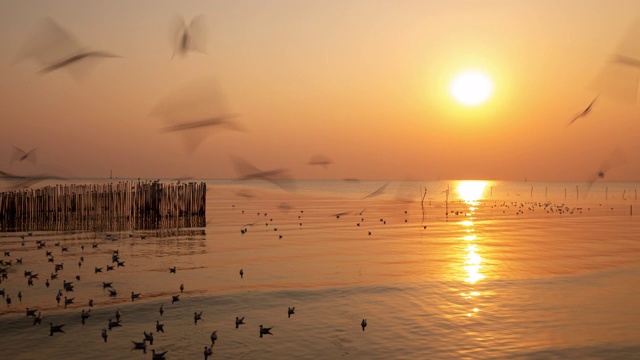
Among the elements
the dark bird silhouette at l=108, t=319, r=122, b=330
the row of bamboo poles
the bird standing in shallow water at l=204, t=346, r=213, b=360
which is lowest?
the bird standing in shallow water at l=204, t=346, r=213, b=360

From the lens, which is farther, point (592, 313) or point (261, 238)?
point (261, 238)

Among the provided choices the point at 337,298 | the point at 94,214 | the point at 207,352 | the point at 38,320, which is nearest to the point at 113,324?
the point at 38,320

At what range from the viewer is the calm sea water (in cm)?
1677

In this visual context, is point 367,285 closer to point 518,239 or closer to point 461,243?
point 461,243

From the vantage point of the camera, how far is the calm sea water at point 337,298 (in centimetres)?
1677

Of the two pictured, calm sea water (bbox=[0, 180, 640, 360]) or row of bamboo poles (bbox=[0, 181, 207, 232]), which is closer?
calm sea water (bbox=[0, 180, 640, 360])

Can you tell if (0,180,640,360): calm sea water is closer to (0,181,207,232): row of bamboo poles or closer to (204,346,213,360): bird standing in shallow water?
(204,346,213,360): bird standing in shallow water

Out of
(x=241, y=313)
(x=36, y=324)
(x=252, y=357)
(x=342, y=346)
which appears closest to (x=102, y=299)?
(x=36, y=324)

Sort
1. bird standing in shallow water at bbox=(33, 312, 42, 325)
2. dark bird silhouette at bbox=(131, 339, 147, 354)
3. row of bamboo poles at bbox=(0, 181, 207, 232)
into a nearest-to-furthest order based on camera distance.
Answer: dark bird silhouette at bbox=(131, 339, 147, 354) < bird standing in shallow water at bbox=(33, 312, 42, 325) < row of bamboo poles at bbox=(0, 181, 207, 232)

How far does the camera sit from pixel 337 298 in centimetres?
2267

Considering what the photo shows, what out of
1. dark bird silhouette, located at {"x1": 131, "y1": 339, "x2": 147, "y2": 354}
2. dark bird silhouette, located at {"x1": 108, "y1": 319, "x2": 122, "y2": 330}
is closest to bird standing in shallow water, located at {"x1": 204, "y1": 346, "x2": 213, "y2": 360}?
dark bird silhouette, located at {"x1": 131, "y1": 339, "x2": 147, "y2": 354}

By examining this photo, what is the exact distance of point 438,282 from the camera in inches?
1016

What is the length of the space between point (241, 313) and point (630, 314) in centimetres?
1384

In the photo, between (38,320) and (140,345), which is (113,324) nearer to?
(140,345)
